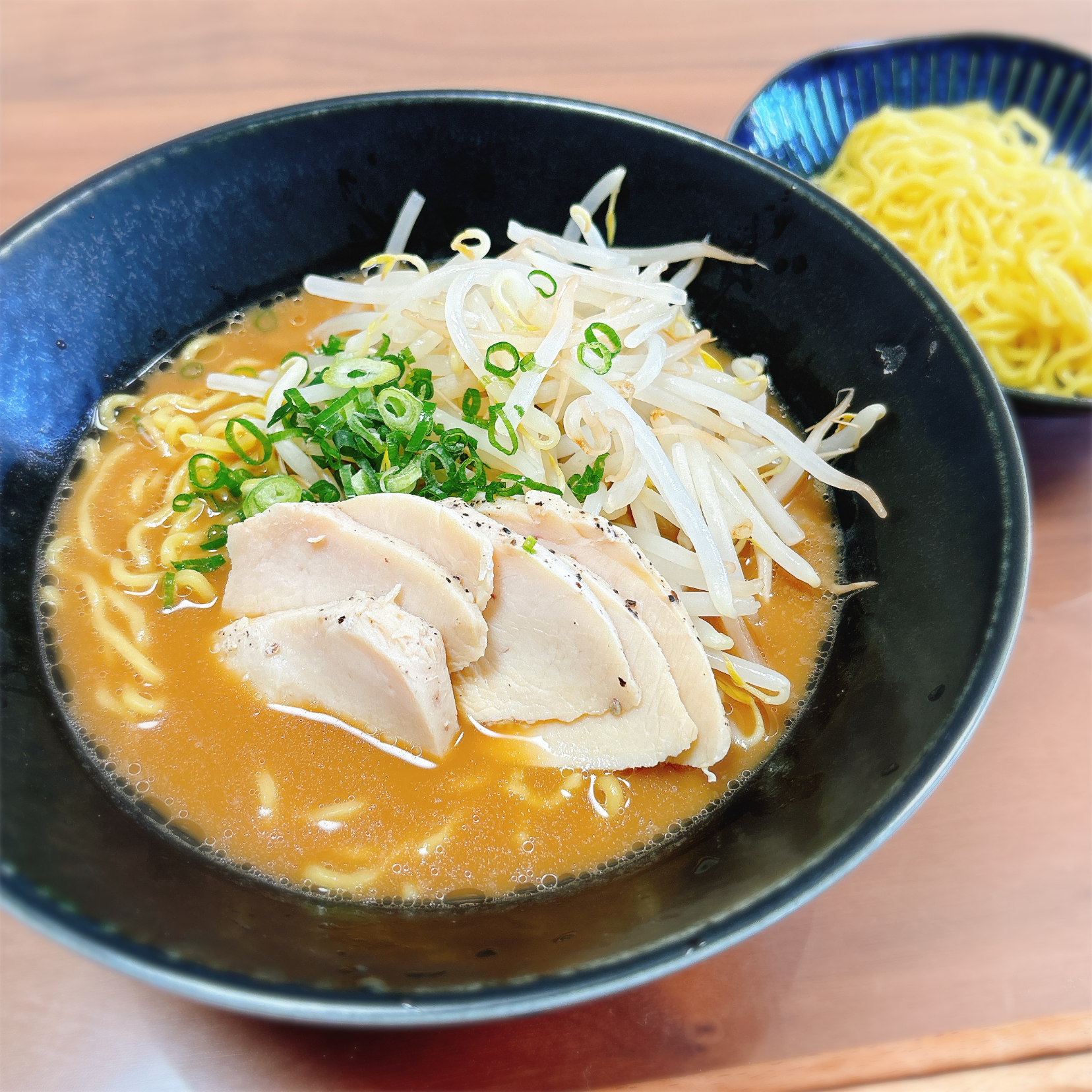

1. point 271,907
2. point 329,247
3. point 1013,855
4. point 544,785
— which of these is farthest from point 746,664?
point 329,247

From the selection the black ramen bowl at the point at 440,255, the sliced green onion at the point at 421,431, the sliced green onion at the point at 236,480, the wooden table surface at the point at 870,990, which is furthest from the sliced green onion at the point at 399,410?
the wooden table surface at the point at 870,990

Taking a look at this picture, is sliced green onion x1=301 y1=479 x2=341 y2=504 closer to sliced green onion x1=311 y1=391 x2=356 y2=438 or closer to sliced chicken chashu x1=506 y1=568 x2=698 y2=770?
sliced green onion x1=311 y1=391 x2=356 y2=438

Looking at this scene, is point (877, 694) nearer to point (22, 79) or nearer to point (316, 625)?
point (316, 625)

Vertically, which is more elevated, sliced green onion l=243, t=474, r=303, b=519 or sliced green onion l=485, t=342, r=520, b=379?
sliced green onion l=485, t=342, r=520, b=379

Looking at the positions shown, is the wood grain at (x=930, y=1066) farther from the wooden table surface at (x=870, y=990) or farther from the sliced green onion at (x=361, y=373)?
the sliced green onion at (x=361, y=373)

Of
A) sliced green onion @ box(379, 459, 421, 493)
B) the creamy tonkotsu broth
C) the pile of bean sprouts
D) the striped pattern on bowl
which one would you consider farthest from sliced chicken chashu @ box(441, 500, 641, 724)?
the striped pattern on bowl
